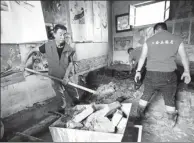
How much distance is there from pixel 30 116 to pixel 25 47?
2.92 ft

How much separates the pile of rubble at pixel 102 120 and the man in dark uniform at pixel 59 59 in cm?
52

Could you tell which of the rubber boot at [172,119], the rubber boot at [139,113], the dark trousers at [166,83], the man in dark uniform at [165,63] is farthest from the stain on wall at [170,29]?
the rubber boot at [172,119]

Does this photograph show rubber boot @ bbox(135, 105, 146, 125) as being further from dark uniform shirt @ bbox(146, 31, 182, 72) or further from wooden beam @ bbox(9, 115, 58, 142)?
wooden beam @ bbox(9, 115, 58, 142)

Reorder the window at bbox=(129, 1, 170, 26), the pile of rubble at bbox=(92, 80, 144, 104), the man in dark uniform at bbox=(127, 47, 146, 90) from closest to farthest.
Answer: the pile of rubble at bbox=(92, 80, 144, 104) → the man in dark uniform at bbox=(127, 47, 146, 90) → the window at bbox=(129, 1, 170, 26)

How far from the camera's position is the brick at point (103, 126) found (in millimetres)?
878

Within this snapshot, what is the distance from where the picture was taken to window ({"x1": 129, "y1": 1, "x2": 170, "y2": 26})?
7.32 ft

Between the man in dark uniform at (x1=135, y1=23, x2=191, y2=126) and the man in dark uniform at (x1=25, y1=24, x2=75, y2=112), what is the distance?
115cm

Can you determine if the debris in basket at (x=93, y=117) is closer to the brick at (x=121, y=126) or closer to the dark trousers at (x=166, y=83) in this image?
the brick at (x=121, y=126)

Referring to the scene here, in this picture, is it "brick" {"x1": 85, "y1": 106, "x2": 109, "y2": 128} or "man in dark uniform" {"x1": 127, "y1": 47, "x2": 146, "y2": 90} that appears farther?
"man in dark uniform" {"x1": 127, "y1": 47, "x2": 146, "y2": 90}

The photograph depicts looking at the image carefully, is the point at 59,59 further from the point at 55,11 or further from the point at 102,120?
the point at 102,120

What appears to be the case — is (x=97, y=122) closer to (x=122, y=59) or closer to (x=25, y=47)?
(x=25, y=47)

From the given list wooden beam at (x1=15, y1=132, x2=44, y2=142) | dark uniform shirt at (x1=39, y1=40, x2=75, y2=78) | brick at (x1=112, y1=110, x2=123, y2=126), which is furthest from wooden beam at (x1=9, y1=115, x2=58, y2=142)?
brick at (x1=112, y1=110, x2=123, y2=126)

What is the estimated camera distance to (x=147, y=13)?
7.30 feet

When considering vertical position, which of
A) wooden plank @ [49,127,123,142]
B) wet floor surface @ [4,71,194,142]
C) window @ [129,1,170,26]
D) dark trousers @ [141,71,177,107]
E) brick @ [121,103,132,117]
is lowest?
wet floor surface @ [4,71,194,142]
